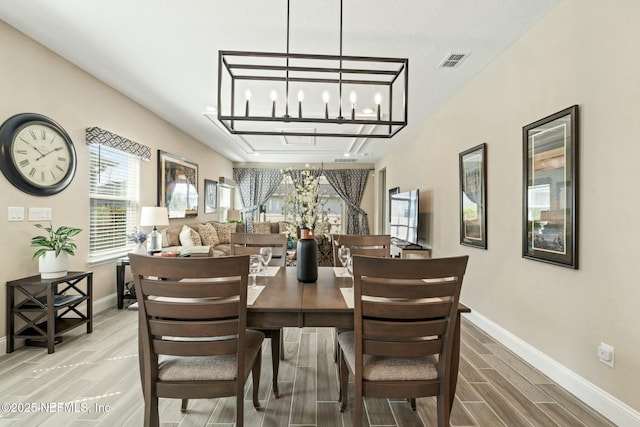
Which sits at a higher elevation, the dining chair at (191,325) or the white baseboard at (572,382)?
the dining chair at (191,325)

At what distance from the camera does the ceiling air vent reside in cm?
281

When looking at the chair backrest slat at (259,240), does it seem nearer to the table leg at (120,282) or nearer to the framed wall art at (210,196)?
the table leg at (120,282)

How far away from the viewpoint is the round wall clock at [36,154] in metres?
2.45

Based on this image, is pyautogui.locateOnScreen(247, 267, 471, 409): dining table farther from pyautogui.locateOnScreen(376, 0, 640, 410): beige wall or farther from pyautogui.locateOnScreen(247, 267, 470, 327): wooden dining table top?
pyautogui.locateOnScreen(376, 0, 640, 410): beige wall

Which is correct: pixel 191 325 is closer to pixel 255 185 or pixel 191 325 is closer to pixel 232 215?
pixel 232 215

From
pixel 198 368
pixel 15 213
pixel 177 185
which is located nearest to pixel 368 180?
pixel 177 185

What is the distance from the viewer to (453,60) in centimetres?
290

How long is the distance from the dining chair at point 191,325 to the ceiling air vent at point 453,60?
2.76 m

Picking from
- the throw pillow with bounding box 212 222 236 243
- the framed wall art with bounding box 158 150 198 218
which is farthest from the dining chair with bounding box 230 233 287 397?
the throw pillow with bounding box 212 222 236 243

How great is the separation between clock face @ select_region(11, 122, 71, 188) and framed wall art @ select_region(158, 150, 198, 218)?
175cm

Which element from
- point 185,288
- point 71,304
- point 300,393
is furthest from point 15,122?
point 300,393

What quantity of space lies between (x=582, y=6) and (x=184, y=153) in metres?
5.60

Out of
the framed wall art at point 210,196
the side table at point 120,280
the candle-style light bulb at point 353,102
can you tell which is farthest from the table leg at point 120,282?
the candle-style light bulb at point 353,102

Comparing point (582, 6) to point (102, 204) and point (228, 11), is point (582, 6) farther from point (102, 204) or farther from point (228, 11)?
point (102, 204)
